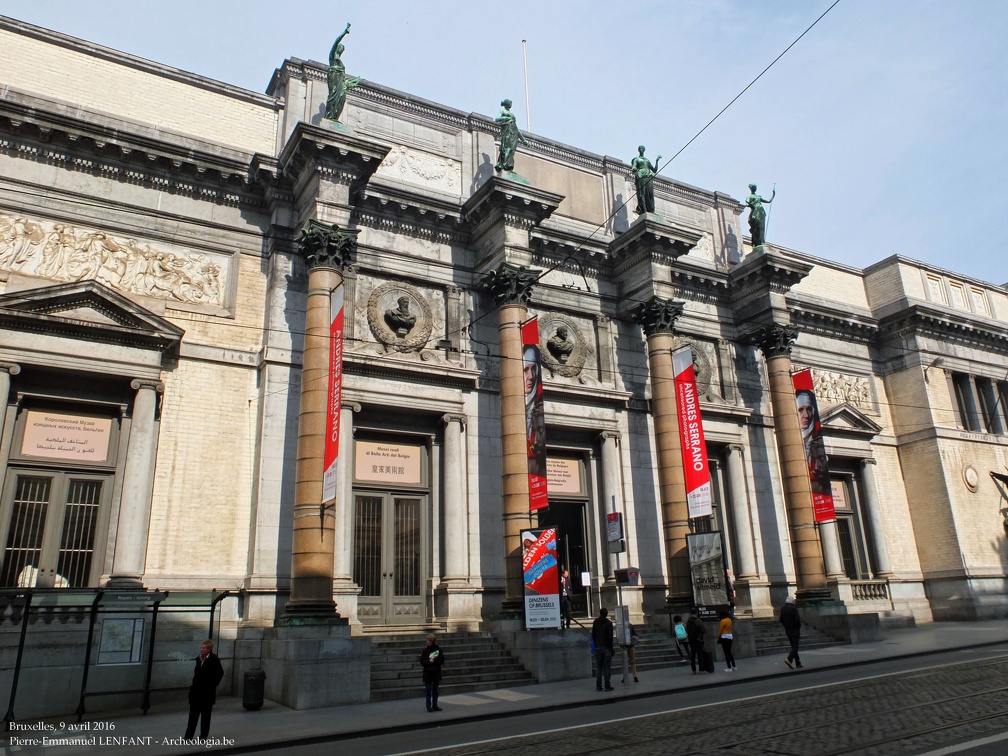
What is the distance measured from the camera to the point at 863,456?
30.2 meters

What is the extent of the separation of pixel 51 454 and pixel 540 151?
58.7ft

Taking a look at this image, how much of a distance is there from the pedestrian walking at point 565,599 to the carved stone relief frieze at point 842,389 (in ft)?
47.6

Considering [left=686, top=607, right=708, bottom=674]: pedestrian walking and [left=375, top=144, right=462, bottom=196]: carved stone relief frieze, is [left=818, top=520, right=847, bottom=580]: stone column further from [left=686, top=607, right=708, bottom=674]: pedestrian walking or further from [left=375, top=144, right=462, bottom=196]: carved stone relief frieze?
[left=375, top=144, right=462, bottom=196]: carved stone relief frieze

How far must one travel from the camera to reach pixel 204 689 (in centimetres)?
1135

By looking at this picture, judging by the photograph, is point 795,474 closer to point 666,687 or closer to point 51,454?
point 666,687

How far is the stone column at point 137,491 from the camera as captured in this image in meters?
16.5

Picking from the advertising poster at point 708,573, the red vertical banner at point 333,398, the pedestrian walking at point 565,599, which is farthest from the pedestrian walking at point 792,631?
the red vertical banner at point 333,398

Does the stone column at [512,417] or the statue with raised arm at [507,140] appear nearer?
the stone column at [512,417]

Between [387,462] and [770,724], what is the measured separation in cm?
1267

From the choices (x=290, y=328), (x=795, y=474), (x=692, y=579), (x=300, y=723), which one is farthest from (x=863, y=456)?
(x=300, y=723)

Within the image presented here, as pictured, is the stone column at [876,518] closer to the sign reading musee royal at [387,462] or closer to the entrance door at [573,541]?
the entrance door at [573,541]

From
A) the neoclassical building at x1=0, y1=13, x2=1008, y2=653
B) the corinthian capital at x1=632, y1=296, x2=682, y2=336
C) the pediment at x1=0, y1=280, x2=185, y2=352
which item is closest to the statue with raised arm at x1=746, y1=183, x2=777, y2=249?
the neoclassical building at x1=0, y1=13, x2=1008, y2=653

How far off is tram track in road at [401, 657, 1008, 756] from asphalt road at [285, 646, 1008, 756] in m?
0.01

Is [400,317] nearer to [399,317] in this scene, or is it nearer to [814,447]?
[399,317]
